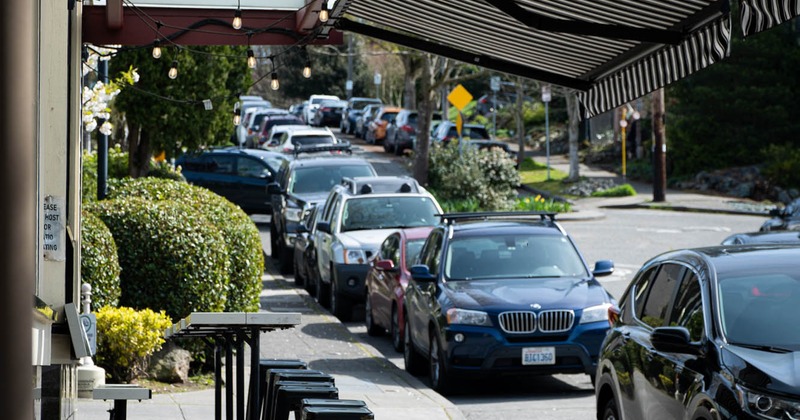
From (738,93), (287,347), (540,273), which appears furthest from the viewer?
(738,93)

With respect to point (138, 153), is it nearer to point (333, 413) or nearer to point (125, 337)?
point (125, 337)

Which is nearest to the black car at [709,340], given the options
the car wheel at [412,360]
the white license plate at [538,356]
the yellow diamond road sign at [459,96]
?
the white license plate at [538,356]

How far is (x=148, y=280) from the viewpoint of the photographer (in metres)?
13.0

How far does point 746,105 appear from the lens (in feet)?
151

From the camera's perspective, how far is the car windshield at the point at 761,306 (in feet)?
24.9

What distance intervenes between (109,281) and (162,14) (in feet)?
9.14

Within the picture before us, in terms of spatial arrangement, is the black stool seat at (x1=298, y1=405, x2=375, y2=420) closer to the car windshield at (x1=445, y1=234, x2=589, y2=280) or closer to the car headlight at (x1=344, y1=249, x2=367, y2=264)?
the car windshield at (x1=445, y1=234, x2=589, y2=280)

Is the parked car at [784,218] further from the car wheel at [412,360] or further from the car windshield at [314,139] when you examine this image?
the car windshield at [314,139]

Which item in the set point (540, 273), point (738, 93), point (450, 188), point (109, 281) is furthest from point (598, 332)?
point (738, 93)

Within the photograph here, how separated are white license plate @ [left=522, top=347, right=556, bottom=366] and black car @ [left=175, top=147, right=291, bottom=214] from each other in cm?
2045

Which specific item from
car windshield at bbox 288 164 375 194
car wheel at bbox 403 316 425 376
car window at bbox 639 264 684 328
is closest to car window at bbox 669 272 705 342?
car window at bbox 639 264 684 328

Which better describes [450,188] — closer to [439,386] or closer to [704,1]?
[439,386]

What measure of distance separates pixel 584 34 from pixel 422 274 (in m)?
5.87

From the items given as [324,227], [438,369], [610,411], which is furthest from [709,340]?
[324,227]
